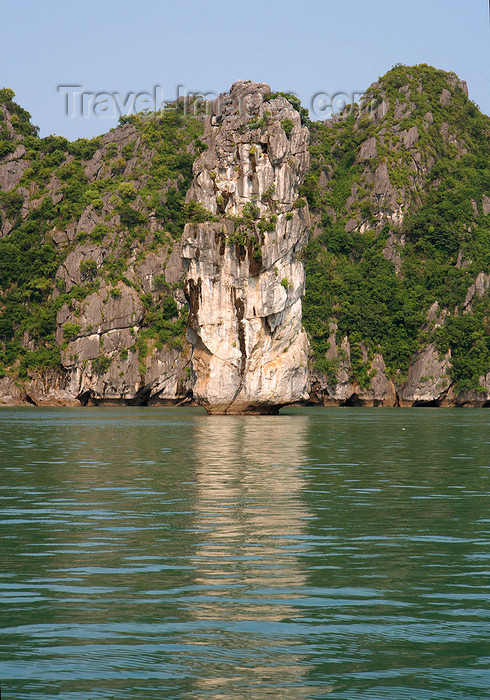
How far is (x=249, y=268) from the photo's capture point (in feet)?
196

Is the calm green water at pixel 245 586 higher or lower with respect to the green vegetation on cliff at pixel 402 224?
lower

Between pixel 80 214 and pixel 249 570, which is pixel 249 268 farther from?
pixel 249 570

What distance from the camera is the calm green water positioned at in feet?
19.6

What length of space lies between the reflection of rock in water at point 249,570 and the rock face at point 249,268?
39.6m

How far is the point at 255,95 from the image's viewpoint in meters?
64.1

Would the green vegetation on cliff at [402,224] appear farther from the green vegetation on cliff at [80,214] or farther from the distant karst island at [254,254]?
the green vegetation on cliff at [80,214]

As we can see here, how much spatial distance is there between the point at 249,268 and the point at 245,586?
5192 cm

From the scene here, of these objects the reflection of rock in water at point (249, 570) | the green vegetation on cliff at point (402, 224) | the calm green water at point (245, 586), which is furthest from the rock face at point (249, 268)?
the calm green water at point (245, 586)

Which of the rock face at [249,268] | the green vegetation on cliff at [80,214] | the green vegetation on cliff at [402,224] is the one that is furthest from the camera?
the green vegetation on cliff at [402,224]

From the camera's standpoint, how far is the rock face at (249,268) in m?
59.9

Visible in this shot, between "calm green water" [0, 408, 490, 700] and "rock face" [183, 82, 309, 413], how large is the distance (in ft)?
135

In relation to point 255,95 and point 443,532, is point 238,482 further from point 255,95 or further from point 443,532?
point 255,95

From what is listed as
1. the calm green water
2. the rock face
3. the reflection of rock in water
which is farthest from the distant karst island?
the calm green water

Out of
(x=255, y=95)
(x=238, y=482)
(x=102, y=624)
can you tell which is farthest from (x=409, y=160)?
(x=102, y=624)
